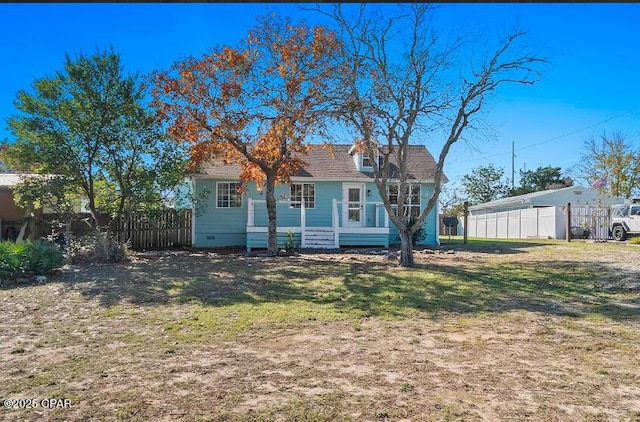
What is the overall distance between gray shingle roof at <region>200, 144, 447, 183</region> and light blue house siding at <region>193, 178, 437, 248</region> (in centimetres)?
38

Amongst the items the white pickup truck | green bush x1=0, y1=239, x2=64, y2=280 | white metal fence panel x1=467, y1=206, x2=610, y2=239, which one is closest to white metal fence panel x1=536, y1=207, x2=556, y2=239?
white metal fence panel x1=467, y1=206, x2=610, y2=239

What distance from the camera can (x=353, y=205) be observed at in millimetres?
18375

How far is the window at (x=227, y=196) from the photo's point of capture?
1798cm

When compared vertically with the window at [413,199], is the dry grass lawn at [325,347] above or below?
below

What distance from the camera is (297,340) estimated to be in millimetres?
5355

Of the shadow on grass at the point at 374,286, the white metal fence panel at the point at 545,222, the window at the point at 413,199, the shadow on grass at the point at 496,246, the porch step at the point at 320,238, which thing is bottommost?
the shadow on grass at the point at 374,286

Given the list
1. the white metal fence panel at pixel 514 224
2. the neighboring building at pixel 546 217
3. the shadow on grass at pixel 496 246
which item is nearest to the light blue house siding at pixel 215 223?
the shadow on grass at pixel 496 246

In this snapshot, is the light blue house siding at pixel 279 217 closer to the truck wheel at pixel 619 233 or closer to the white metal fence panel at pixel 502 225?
the truck wheel at pixel 619 233

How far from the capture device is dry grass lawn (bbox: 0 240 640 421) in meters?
3.47

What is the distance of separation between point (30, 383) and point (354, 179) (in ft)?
49.2

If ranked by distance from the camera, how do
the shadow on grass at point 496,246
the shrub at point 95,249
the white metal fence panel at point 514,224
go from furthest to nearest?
the white metal fence panel at point 514,224, the shadow on grass at point 496,246, the shrub at point 95,249

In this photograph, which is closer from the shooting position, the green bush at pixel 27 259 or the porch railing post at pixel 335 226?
the green bush at pixel 27 259

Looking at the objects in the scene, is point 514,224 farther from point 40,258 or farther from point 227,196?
point 40,258

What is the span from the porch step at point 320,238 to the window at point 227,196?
10.7 ft
